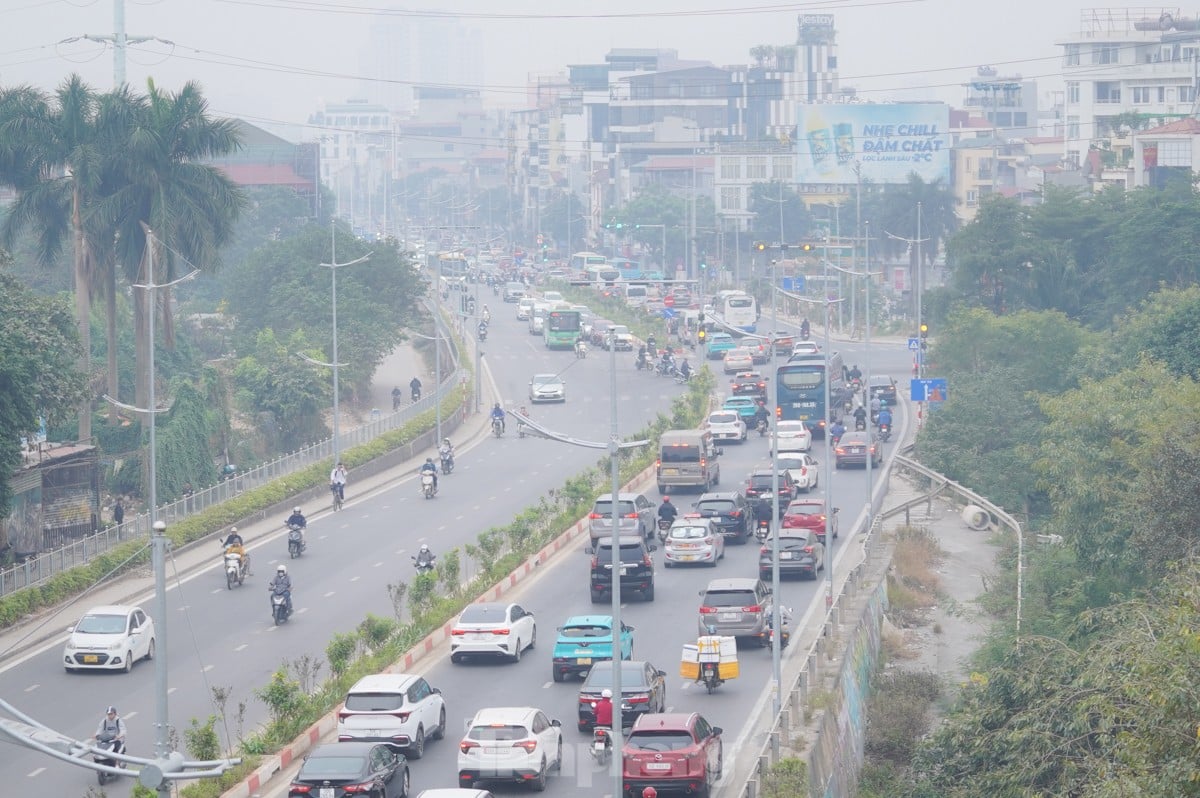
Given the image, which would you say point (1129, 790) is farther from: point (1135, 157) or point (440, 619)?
point (1135, 157)

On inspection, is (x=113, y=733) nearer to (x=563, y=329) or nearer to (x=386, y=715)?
(x=386, y=715)

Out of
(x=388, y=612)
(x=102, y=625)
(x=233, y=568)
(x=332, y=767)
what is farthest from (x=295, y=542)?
(x=332, y=767)

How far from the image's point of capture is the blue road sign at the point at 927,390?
6384 cm

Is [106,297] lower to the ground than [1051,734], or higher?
higher

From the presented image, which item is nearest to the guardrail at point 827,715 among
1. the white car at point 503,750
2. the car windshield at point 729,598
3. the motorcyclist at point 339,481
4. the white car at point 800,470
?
the car windshield at point 729,598

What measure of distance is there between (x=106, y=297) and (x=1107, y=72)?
332ft

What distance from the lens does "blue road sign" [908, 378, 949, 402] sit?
63.8 meters

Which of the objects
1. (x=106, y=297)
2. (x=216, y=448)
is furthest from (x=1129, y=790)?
(x=106, y=297)

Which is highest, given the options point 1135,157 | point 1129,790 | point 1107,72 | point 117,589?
point 1107,72

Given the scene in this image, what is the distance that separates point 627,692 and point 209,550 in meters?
22.2

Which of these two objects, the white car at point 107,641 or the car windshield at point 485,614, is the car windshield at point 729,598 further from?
the white car at point 107,641

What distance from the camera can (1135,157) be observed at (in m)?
105

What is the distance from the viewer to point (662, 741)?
1013 inches

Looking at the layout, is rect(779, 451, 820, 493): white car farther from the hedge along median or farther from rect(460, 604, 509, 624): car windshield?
rect(460, 604, 509, 624): car windshield
